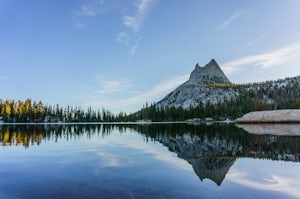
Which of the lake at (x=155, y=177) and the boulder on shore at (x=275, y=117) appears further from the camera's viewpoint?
the boulder on shore at (x=275, y=117)

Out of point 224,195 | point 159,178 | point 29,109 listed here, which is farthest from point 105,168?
point 29,109

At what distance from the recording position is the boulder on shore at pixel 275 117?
10156cm

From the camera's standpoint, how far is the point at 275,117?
109 m

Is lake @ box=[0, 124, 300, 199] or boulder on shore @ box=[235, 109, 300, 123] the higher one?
boulder on shore @ box=[235, 109, 300, 123]

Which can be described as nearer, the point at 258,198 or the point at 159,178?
the point at 258,198

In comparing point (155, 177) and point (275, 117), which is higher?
A: point (275, 117)

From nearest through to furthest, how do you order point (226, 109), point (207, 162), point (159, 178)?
point (159, 178) < point (207, 162) < point (226, 109)

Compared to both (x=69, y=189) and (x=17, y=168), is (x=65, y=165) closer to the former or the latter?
(x=17, y=168)

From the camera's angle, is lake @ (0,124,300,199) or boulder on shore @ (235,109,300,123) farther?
boulder on shore @ (235,109,300,123)

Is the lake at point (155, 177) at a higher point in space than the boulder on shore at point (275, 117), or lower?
lower

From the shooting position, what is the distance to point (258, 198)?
9227mm

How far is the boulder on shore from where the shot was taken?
10156 centimetres

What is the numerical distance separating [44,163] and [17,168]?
1.80m

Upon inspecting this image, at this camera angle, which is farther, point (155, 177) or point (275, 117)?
point (275, 117)
